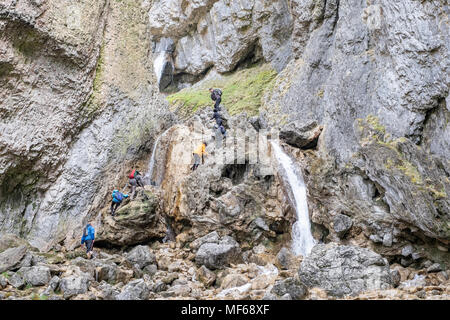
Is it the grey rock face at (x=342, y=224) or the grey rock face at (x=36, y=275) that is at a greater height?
the grey rock face at (x=342, y=224)

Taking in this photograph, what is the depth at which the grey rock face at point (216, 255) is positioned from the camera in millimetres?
14297

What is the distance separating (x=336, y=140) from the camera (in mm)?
18312

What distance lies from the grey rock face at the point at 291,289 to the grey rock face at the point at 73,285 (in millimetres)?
5581

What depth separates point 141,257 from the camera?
48.5 ft

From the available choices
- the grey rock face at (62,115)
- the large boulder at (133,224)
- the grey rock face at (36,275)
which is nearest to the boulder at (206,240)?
the large boulder at (133,224)

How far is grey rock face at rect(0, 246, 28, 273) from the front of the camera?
11.8 meters

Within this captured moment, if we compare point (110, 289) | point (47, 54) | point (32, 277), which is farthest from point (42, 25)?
point (110, 289)

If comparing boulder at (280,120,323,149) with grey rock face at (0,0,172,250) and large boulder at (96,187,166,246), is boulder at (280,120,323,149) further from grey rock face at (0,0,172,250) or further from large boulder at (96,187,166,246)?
grey rock face at (0,0,172,250)

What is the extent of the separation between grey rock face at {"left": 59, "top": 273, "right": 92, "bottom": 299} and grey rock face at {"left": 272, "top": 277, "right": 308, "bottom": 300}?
5581mm

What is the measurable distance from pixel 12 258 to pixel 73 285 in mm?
2809

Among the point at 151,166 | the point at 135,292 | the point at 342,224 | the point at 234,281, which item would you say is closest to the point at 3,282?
the point at 135,292

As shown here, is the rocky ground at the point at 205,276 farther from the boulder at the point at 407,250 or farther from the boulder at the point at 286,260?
the boulder at the point at 407,250
